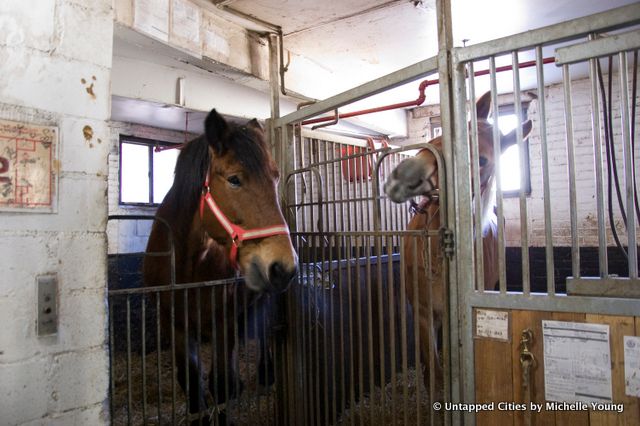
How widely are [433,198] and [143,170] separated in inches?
187

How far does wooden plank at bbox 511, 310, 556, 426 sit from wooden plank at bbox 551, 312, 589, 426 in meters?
0.02

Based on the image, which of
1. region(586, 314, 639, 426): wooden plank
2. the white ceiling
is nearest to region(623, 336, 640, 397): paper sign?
region(586, 314, 639, 426): wooden plank

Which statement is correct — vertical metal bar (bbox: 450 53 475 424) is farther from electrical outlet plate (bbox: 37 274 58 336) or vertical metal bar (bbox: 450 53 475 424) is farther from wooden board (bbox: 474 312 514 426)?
electrical outlet plate (bbox: 37 274 58 336)

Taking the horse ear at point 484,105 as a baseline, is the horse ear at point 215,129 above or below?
below

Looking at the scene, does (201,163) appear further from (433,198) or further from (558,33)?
(558,33)

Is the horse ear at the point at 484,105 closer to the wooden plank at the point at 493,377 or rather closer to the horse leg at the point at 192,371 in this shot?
the wooden plank at the point at 493,377

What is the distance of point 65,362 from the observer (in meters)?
1.17

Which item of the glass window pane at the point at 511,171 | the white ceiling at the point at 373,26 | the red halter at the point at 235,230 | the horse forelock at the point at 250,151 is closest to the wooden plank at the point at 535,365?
the red halter at the point at 235,230

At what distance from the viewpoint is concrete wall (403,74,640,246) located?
4836 mm

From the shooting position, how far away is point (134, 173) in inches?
214

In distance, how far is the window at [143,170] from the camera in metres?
5.29

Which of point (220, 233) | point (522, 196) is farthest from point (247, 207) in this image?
point (522, 196)

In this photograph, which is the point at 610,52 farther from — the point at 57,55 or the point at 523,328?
the point at 57,55

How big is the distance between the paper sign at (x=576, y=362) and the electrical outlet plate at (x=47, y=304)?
4.73ft
